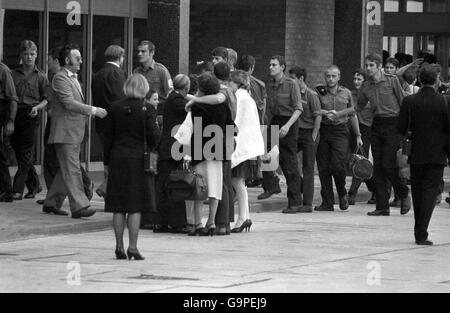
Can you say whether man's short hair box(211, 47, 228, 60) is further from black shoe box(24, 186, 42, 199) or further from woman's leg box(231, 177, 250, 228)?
black shoe box(24, 186, 42, 199)

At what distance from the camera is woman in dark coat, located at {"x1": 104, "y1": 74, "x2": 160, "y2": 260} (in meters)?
13.0

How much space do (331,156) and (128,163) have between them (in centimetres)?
649

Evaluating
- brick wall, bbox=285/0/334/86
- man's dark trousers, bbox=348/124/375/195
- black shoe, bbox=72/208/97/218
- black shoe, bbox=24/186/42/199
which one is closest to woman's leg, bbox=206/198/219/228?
black shoe, bbox=72/208/97/218

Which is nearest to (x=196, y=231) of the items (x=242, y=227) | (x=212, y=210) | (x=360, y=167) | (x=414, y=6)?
(x=212, y=210)

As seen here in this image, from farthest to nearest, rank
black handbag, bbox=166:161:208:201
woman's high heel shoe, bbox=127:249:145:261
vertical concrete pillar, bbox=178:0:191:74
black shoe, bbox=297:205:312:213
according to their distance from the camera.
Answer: vertical concrete pillar, bbox=178:0:191:74
black shoe, bbox=297:205:312:213
black handbag, bbox=166:161:208:201
woman's high heel shoe, bbox=127:249:145:261

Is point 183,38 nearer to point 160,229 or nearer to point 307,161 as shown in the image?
point 307,161

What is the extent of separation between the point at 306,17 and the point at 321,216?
27.1ft

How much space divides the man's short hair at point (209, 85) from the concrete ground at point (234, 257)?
1598 mm

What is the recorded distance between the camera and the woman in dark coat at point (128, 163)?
13.0 m

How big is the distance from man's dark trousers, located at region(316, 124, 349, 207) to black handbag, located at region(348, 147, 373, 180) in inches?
8.6

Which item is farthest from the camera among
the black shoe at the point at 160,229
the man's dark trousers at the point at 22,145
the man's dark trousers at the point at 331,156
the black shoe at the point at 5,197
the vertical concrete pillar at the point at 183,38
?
the vertical concrete pillar at the point at 183,38

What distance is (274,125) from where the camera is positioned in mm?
18781

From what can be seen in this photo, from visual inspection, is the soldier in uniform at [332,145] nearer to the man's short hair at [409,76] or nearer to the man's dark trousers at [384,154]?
the man's dark trousers at [384,154]

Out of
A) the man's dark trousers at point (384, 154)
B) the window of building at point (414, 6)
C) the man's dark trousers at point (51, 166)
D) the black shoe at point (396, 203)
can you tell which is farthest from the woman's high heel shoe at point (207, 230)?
the window of building at point (414, 6)
